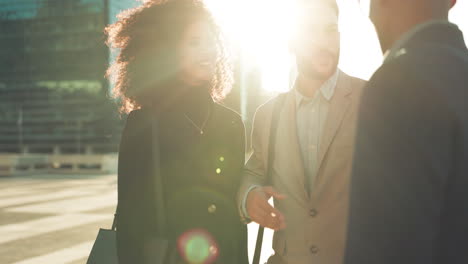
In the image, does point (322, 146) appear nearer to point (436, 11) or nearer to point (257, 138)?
point (257, 138)

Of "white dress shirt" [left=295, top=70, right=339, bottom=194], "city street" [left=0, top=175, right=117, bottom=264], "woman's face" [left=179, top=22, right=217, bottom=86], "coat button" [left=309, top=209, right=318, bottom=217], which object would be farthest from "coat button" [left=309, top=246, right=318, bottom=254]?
"city street" [left=0, top=175, right=117, bottom=264]

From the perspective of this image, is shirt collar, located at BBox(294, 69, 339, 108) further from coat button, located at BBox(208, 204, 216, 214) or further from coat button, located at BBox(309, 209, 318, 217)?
coat button, located at BBox(208, 204, 216, 214)

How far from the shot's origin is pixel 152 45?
2865 millimetres

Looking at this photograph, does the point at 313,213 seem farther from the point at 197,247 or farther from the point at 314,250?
the point at 197,247

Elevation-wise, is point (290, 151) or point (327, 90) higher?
point (327, 90)

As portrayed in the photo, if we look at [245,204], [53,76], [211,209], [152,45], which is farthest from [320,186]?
[53,76]

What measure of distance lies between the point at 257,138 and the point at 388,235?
1.45 m

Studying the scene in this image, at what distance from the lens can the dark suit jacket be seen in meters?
2.47

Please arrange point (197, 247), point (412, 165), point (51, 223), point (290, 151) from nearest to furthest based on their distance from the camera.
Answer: point (412, 165) < point (290, 151) < point (197, 247) < point (51, 223)

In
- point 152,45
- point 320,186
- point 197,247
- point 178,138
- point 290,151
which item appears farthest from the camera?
point 152,45

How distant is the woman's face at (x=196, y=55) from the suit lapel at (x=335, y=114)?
0.86 m

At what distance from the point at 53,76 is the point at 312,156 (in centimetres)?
7177

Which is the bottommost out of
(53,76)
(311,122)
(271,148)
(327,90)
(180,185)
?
(53,76)

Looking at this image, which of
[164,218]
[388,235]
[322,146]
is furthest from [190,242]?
[388,235]
